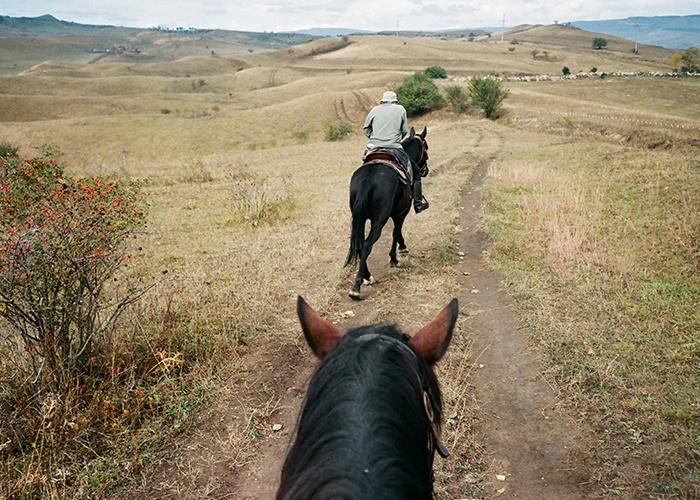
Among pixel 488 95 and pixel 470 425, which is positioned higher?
pixel 488 95

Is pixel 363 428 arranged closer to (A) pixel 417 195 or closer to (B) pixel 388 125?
(B) pixel 388 125

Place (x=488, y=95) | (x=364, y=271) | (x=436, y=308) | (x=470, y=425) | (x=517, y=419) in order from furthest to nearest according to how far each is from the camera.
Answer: (x=488, y=95), (x=364, y=271), (x=436, y=308), (x=517, y=419), (x=470, y=425)

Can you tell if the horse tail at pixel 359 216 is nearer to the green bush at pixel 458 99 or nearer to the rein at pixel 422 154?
the rein at pixel 422 154

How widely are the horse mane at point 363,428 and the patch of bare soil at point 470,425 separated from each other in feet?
8.12

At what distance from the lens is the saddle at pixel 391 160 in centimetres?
760

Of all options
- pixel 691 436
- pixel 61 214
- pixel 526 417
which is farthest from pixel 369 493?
pixel 61 214

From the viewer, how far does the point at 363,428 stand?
136 centimetres

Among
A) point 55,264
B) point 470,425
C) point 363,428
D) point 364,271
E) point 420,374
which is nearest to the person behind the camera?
point 363,428

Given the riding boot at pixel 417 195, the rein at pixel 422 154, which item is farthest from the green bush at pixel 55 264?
the rein at pixel 422 154

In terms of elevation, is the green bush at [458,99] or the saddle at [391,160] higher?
the green bush at [458,99]

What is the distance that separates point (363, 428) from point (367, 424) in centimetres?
2

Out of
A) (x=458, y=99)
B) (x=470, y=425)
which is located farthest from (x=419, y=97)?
(x=470, y=425)

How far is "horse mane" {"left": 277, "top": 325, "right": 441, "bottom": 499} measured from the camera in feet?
4.09

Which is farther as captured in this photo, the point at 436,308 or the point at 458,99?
the point at 458,99
